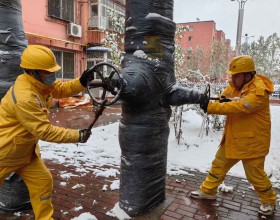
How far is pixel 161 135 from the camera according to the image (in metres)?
3.01

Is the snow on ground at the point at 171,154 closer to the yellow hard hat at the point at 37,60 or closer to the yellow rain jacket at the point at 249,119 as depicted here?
the yellow rain jacket at the point at 249,119

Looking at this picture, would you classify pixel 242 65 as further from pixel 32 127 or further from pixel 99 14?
pixel 99 14

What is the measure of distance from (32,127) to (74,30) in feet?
48.1

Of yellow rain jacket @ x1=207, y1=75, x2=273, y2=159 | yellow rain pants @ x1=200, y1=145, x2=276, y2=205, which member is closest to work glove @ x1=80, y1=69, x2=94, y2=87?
yellow rain jacket @ x1=207, y1=75, x2=273, y2=159

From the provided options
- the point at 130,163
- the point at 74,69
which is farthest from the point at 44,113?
the point at 74,69

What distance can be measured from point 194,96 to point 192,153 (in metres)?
2.76

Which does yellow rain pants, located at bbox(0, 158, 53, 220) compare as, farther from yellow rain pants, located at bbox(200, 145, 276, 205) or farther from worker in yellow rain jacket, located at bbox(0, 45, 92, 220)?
yellow rain pants, located at bbox(200, 145, 276, 205)

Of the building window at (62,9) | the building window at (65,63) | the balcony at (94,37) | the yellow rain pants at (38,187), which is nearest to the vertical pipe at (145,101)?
the yellow rain pants at (38,187)

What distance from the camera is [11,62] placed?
3.01 m

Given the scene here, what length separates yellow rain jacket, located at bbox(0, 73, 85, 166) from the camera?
2.36 metres

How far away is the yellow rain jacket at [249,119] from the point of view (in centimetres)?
299

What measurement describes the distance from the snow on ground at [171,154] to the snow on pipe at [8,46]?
174 cm

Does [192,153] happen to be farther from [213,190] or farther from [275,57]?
[275,57]

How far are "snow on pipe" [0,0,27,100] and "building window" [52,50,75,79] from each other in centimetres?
1239
